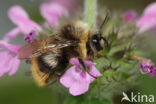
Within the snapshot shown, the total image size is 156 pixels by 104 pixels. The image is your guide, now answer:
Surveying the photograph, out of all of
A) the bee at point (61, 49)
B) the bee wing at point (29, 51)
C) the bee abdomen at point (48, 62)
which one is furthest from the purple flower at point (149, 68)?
the bee wing at point (29, 51)

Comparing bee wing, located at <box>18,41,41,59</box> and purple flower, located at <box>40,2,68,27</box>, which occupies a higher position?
bee wing, located at <box>18,41,41,59</box>

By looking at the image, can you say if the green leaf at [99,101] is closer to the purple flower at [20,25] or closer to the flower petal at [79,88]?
the flower petal at [79,88]

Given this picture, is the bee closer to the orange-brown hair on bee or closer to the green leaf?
the orange-brown hair on bee

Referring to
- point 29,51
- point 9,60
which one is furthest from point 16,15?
point 29,51

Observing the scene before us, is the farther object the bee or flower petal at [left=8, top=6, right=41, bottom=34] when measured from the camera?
flower petal at [left=8, top=6, right=41, bottom=34]

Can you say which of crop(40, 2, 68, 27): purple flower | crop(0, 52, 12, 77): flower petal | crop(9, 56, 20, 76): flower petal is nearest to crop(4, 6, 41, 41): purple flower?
crop(40, 2, 68, 27): purple flower

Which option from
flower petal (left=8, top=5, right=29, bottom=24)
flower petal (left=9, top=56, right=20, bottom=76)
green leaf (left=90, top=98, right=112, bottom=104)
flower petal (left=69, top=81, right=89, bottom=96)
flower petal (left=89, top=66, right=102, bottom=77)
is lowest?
green leaf (left=90, top=98, right=112, bottom=104)
